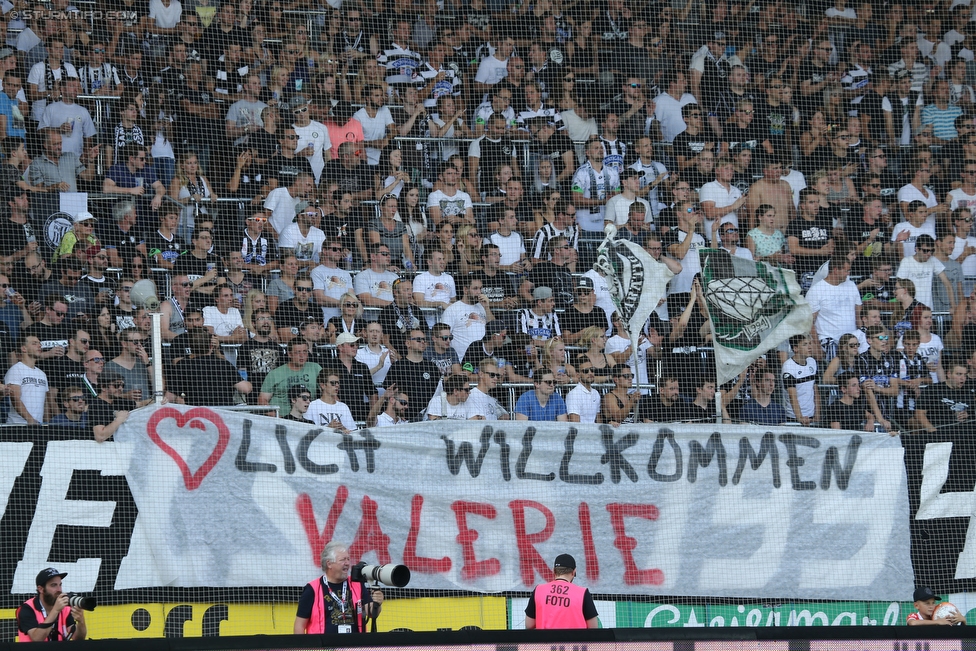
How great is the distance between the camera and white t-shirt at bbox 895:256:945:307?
444 inches

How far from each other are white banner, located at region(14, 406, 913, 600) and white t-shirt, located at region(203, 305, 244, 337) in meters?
0.95

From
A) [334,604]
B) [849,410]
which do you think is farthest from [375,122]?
[334,604]

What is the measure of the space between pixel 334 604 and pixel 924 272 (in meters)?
6.55

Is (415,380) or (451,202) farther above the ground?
(451,202)

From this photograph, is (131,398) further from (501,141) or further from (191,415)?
(501,141)

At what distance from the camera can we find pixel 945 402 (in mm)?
10383

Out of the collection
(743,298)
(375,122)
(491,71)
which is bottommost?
(743,298)

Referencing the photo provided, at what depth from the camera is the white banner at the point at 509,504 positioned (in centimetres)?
891

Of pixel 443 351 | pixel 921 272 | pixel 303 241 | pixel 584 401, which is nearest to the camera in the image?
pixel 584 401

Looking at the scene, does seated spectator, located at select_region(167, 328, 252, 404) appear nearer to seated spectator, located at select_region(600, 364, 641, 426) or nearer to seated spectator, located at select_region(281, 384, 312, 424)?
seated spectator, located at select_region(281, 384, 312, 424)

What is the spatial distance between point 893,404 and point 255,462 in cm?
504

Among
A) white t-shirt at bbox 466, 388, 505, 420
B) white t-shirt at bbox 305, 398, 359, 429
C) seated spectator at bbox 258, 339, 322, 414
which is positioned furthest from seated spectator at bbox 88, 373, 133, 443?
white t-shirt at bbox 466, 388, 505, 420

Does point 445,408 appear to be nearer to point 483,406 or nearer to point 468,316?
point 483,406

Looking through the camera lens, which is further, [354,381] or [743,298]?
[743,298]
